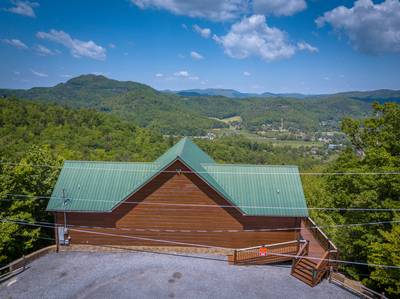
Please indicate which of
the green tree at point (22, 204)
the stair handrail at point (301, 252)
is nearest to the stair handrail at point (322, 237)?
the stair handrail at point (301, 252)

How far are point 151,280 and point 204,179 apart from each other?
6295 mm

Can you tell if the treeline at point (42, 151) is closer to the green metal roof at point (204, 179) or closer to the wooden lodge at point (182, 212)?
the green metal roof at point (204, 179)

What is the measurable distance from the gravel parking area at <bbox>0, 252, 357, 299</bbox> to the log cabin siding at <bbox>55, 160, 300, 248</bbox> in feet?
4.46

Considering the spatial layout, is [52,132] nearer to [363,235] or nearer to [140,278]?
[140,278]

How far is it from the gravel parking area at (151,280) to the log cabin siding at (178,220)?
4.46ft

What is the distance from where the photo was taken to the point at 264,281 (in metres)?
15.5

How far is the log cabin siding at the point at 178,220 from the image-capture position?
18.5 m

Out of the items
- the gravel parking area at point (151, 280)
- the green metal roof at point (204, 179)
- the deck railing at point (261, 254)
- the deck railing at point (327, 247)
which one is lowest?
the gravel parking area at point (151, 280)

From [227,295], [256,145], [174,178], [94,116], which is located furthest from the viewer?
[256,145]

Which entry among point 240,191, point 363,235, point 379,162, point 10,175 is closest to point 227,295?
point 240,191

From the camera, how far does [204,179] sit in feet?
58.8

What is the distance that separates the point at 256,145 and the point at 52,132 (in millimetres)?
97023

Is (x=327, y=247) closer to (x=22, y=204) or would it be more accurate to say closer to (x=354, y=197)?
(x=354, y=197)

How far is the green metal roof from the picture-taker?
18328 mm
